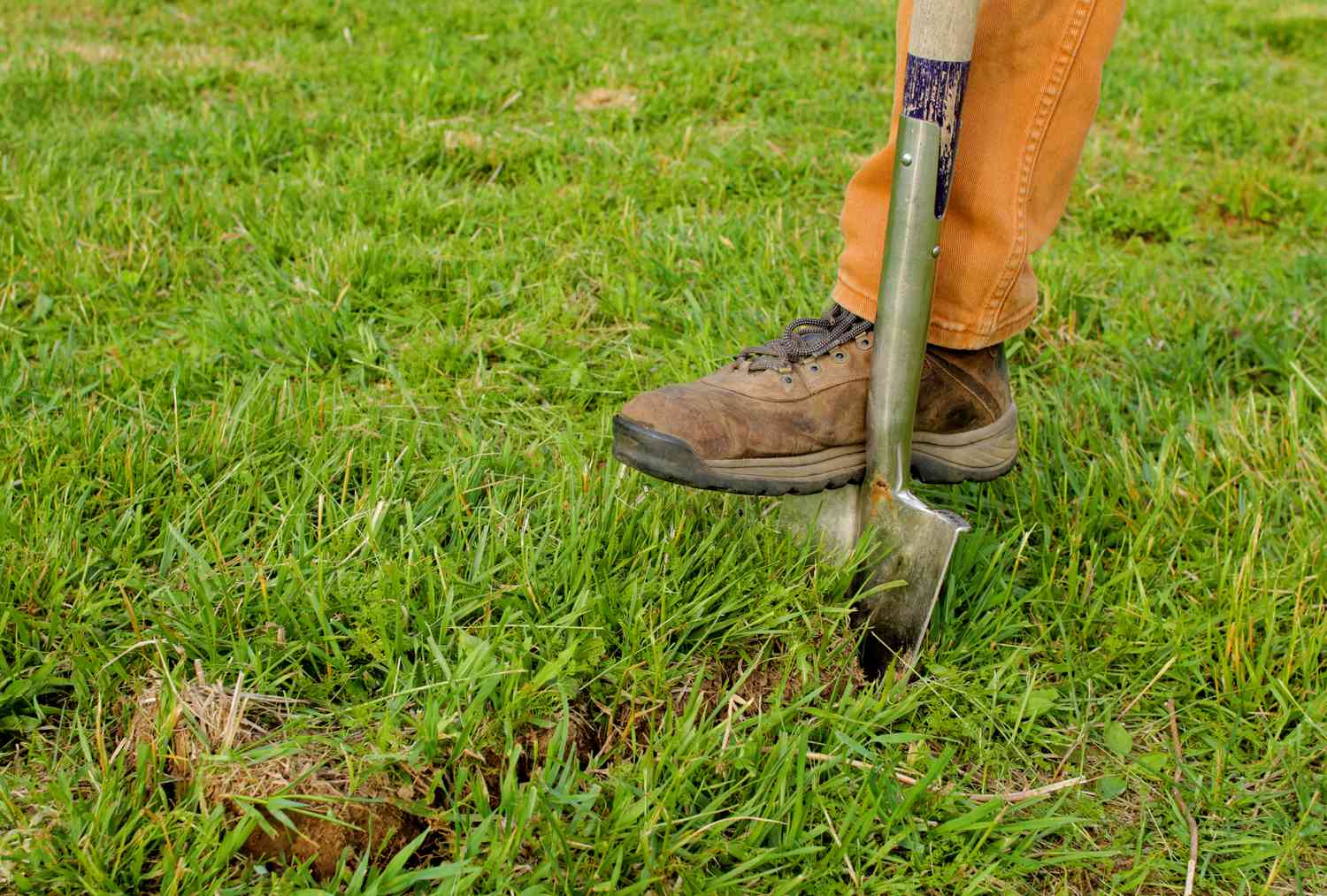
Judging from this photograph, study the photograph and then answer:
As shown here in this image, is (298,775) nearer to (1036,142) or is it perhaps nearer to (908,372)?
(908,372)

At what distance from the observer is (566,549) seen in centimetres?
187

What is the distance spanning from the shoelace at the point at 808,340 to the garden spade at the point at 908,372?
14cm

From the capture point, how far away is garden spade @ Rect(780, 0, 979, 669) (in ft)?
5.46

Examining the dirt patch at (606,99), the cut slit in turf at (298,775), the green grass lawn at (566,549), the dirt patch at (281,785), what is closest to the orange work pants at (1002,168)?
the green grass lawn at (566,549)

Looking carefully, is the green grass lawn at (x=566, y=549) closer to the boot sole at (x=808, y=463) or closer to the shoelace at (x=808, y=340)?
the boot sole at (x=808, y=463)

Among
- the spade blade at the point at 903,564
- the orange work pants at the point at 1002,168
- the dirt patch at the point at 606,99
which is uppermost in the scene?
the orange work pants at the point at 1002,168

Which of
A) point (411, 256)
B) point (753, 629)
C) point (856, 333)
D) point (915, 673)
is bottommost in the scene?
point (915, 673)

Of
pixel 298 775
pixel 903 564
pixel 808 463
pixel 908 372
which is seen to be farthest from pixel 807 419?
pixel 298 775

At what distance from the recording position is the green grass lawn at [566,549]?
1.54 m

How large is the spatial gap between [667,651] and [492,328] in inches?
54.1

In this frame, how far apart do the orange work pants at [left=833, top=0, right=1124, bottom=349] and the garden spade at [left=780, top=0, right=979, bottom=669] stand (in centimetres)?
13

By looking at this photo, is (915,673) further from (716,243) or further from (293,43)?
(293,43)

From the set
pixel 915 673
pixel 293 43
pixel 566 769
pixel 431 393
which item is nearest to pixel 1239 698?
pixel 915 673

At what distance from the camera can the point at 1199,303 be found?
3145 millimetres
